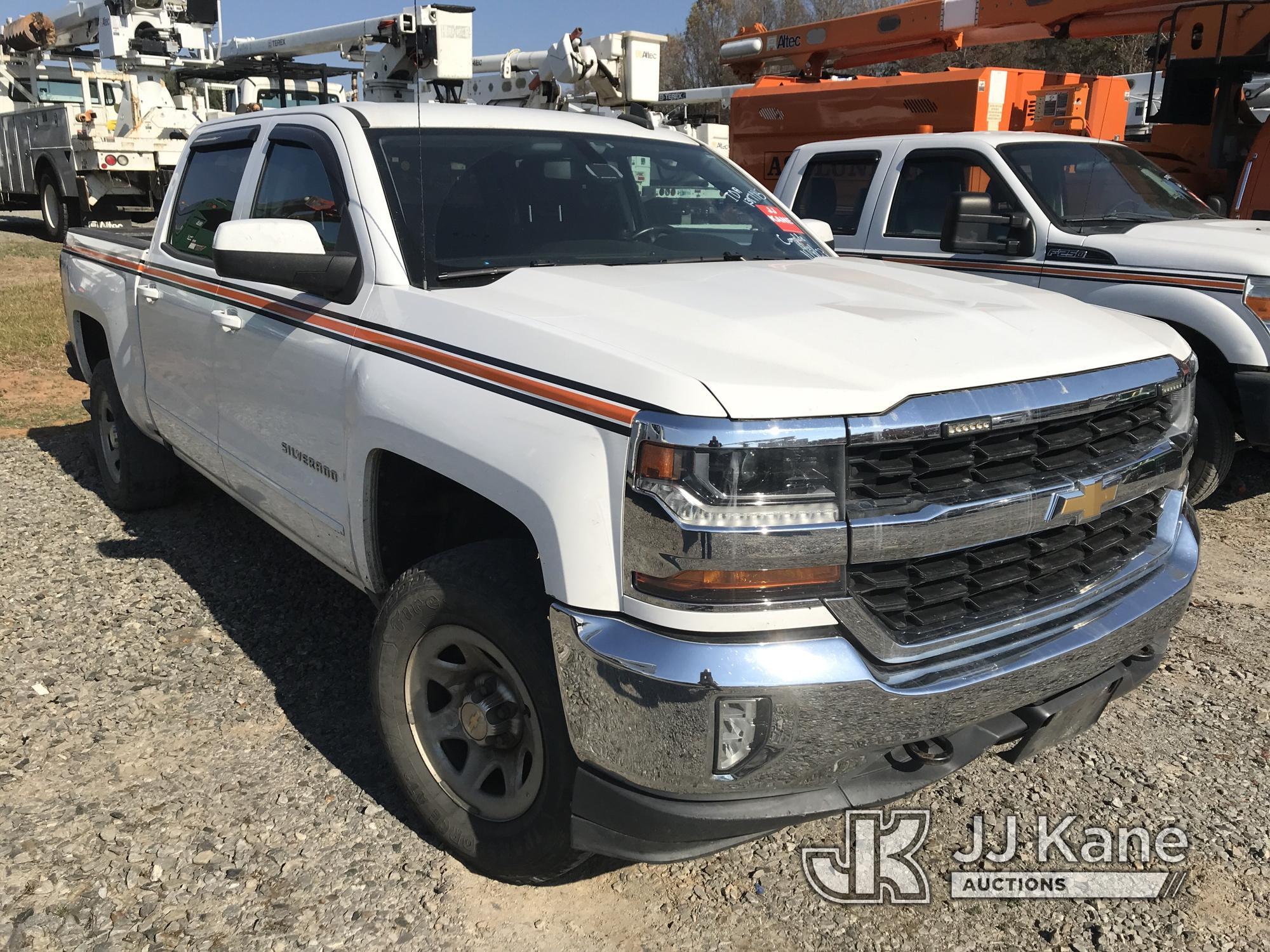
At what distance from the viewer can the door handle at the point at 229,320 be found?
364 centimetres

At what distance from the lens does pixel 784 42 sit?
38.9 ft

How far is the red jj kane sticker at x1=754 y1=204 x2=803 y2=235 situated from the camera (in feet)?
13.2

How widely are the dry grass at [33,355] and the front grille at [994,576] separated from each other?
23.0 feet

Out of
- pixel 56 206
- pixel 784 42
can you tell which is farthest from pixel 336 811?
pixel 56 206

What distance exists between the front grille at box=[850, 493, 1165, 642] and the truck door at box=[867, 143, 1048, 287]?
3865 mm

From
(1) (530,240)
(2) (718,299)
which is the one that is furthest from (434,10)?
(2) (718,299)

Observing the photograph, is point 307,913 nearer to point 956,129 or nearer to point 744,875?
point 744,875

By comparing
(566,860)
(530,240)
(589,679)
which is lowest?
(566,860)

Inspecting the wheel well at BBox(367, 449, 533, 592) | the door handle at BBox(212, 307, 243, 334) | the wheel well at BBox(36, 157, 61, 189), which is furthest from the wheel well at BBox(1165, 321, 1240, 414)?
the wheel well at BBox(36, 157, 61, 189)

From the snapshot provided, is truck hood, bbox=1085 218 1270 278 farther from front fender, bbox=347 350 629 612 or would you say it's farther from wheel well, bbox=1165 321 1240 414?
front fender, bbox=347 350 629 612

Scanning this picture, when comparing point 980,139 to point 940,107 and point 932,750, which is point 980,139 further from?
point 932,750

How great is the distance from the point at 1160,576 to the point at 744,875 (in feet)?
4.38

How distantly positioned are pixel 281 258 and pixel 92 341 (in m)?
3.29

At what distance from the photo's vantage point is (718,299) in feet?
8.97
